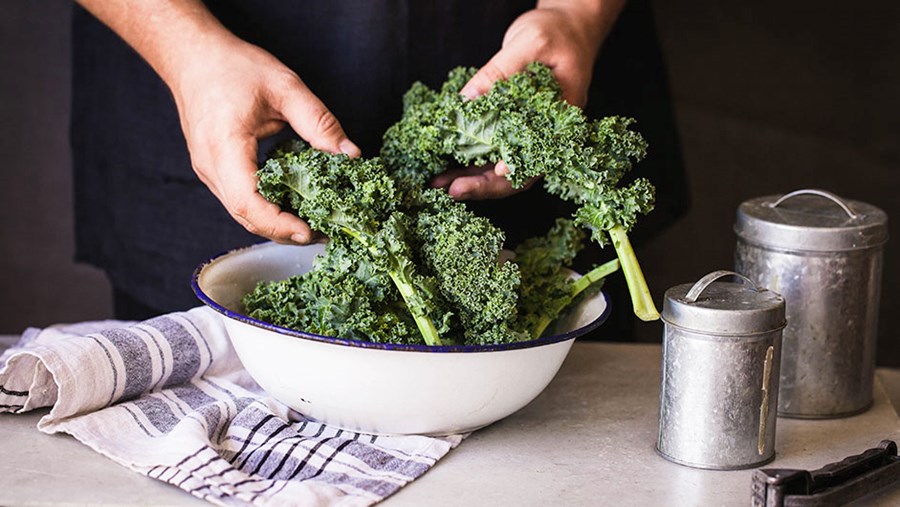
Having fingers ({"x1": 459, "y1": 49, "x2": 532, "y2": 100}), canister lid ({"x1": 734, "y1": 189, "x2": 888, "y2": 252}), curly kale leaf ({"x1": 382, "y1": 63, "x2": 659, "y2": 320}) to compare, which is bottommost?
canister lid ({"x1": 734, "y1": 189, "x2": 888, "y2": 252})

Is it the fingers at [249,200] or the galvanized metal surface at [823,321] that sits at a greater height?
the fingers at [249,200]

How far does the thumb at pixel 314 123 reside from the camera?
1.40m

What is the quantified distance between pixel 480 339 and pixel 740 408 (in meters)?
0.31

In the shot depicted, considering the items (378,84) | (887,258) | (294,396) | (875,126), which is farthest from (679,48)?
(294,396)

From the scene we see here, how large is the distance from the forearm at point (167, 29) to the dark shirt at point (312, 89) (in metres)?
0.18

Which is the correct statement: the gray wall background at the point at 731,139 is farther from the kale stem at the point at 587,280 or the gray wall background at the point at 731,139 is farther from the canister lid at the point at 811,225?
the kale stem at the point at 587,280

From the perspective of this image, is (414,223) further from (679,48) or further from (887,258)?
(887,258)

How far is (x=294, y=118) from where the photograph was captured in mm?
1425

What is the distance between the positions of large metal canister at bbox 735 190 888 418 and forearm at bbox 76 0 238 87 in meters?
0.79

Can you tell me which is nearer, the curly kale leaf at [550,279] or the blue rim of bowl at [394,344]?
the blue rim of bowl at [394,344]

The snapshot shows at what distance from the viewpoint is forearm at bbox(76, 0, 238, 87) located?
153 centimetres

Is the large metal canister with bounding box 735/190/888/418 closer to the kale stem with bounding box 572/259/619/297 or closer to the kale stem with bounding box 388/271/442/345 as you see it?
the kale stem with bounding box 572/259/619/297

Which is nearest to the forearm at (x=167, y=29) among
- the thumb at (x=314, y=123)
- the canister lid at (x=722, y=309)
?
the thumb at (x=314, y=123)

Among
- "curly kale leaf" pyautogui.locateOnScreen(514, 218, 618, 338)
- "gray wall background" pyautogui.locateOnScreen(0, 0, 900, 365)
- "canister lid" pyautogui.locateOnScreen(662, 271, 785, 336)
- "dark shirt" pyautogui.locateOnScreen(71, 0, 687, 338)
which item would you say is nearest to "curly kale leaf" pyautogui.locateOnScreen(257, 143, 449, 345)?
"curly kale leaf" pyautogui.locateOnScreen(514, 218, 618, 338)
